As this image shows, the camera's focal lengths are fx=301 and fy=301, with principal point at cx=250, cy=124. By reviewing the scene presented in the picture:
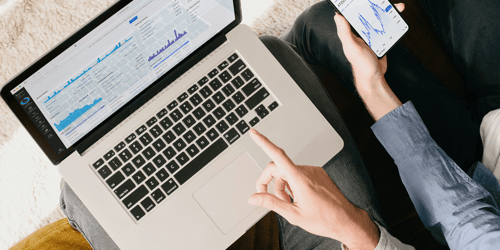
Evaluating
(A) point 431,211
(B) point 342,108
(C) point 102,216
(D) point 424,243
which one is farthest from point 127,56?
(D) point 424,243

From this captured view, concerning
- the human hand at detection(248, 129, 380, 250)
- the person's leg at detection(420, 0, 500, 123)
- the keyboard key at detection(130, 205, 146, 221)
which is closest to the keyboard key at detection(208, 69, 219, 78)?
the human hand at detection(248, 129, 380, 250)

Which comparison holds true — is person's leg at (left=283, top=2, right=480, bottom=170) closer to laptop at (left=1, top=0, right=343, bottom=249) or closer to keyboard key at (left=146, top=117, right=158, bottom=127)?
laptop at (left=1, top=0, right=343, bottom=249)

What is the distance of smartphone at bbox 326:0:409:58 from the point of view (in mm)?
748

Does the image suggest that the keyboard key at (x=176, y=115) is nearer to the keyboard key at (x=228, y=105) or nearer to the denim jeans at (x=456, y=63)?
the keyboard key at (x=228, y=105)

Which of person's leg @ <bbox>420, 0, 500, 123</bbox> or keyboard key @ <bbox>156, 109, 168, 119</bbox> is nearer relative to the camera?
keyboard key @ <bbox>156, 109, 168, 119</bbox>

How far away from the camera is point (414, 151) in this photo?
720 millimetres

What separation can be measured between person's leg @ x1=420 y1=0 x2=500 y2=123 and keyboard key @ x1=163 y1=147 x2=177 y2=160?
0.83 metres

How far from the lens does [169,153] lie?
Result: 66cm

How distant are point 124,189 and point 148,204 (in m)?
0.06

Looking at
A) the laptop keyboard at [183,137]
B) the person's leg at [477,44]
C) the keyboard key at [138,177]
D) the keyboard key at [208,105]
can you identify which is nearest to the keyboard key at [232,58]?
the laptop keyboard at [183,137]

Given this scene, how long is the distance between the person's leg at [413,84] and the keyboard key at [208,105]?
397 millimetres

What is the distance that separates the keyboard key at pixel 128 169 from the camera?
0.65 metres

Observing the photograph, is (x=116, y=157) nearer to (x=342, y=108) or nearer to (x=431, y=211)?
(x=342, y=108)

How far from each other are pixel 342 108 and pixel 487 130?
13.9 inches
